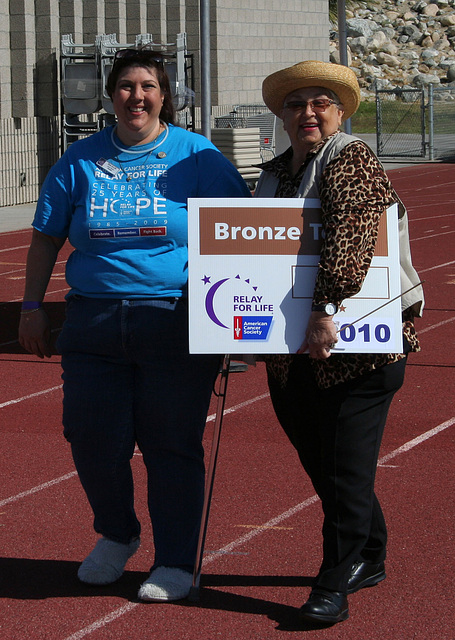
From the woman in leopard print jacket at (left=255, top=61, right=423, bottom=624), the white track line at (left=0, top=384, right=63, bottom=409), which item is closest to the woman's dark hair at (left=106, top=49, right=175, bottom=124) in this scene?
the woman in leopard print jacket at (left=255, top=61, right=423, bottom=624)

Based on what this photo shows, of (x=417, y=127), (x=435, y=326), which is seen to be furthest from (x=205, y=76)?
(x=417, y=127)

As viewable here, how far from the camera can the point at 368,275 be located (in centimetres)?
364

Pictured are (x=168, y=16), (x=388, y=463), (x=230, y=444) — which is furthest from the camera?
(x=168, y=16)

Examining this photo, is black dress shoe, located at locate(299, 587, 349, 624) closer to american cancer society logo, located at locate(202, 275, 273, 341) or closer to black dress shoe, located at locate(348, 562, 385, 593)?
black dress shoe, located at locate(348, 562, 385, 593)

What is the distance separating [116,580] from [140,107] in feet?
6.13

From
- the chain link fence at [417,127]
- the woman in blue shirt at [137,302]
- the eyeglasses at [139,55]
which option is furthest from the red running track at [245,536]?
the chain link fence at [417,127]

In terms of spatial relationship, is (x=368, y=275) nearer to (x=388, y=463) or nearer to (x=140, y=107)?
(x=140, y=107)

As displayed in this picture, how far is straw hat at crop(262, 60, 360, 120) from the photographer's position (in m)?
3.74

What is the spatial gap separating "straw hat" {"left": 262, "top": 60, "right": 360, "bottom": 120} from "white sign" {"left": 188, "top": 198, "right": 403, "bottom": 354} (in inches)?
17.9

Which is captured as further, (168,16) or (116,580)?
(168,16)

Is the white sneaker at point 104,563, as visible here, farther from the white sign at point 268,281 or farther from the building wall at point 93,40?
the building wall at point 93,40

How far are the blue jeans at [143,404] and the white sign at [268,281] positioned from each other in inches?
10.9

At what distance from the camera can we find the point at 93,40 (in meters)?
27.2

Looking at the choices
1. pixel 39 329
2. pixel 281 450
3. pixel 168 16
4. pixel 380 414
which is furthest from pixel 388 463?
pixel 168 16
